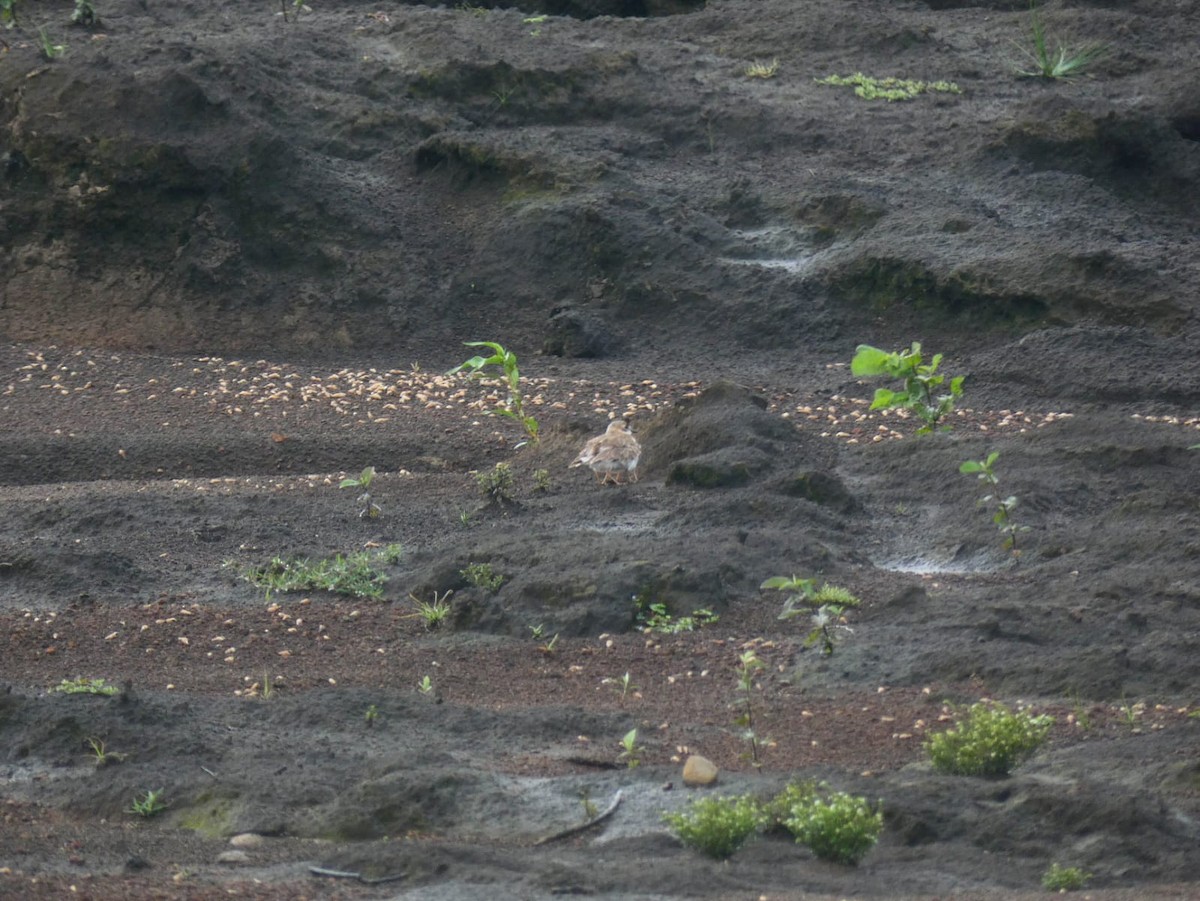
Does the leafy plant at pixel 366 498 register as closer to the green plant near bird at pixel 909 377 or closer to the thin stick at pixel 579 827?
the green plant near bird at pixel 909 377

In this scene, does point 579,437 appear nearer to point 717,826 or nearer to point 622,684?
point 622,684

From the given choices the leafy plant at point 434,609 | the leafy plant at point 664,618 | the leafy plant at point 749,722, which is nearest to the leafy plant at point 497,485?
the leafy plant at point 434,609

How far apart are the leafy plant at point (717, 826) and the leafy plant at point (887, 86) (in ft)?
39.8

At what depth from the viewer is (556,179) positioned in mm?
13789

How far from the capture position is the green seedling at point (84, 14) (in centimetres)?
1488

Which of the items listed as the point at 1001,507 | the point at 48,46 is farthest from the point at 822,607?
the point at 48,46

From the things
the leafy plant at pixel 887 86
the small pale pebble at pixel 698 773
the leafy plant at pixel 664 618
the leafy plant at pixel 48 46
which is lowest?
the leafy plant at pixel 664 618

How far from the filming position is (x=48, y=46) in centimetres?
1378

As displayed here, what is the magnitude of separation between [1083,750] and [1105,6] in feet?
47.5

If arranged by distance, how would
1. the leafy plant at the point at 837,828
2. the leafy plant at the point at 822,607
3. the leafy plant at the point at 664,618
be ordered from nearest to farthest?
the leafy plant at the point at 837,828
the leafy plant at the point at 822,607
the leafy plant at the point at 664,618

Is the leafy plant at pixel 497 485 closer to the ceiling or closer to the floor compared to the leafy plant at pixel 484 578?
closer to the floor

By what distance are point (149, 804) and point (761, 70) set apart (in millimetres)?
12173

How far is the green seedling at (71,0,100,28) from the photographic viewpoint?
14.9m

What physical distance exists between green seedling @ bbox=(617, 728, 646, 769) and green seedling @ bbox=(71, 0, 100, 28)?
11.5m
